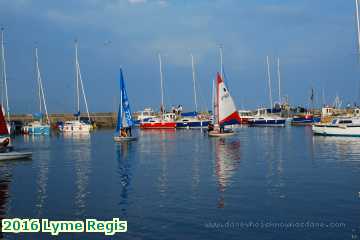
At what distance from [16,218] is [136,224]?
4.91 meters

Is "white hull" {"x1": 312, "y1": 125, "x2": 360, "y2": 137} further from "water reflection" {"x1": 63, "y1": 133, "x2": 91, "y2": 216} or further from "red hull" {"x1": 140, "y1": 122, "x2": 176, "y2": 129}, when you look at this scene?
"red hull" {"x1": 140, "y1": 122, "x2": 176, "y2": 129}

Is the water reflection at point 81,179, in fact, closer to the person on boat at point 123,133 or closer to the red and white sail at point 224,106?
the person on boat at point 123,133

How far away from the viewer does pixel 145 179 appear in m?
29.1

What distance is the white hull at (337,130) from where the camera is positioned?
67562 millimetres

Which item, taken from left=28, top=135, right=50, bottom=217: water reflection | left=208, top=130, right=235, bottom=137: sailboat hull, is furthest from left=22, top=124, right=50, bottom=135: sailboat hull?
left=28, top=135, right=50, bottom=217: water reflection

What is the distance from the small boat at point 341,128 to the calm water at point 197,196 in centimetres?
3163

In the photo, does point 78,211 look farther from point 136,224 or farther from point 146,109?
point 146,109

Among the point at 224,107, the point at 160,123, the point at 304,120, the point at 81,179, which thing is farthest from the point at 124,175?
the point at 304,120

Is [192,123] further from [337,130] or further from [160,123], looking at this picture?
[337,130]

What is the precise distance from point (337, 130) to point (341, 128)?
2.77ft

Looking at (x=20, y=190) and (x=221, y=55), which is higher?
(x=221, y=55)

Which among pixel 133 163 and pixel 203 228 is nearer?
pixel 203 228

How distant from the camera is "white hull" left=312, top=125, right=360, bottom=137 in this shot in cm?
6756

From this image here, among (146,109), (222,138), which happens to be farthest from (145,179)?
(146,109)
